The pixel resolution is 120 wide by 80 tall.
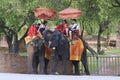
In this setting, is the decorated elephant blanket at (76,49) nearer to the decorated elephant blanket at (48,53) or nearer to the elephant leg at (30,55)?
the decorated elephant blanket at (48,53)

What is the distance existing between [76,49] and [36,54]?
1493 mm

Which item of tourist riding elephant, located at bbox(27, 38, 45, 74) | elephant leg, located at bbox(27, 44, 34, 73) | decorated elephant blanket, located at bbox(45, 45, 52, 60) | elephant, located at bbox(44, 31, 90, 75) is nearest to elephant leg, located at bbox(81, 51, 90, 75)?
elephant, located at bbox(44, 31, 90, 75)

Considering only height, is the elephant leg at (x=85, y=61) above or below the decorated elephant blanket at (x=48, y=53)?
below

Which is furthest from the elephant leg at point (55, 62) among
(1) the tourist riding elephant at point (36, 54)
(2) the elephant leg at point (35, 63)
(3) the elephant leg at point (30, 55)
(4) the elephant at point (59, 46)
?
(3) the elephant leg at point (30, 55)

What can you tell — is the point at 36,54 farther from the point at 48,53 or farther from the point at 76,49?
the point at 76,49

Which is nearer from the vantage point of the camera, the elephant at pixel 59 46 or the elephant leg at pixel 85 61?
the elephant at pixel 59 46

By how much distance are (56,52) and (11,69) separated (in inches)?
110

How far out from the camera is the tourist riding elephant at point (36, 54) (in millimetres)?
16266

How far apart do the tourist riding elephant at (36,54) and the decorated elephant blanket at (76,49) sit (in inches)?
41.2

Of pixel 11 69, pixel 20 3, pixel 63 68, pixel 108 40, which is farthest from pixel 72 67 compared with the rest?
pixel 108 40

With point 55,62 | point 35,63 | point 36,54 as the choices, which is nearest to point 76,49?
point 55,62

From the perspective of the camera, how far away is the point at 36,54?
54.6 ft

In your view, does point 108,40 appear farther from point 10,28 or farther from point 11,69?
point 11,69

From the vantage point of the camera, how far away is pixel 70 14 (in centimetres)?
1667
